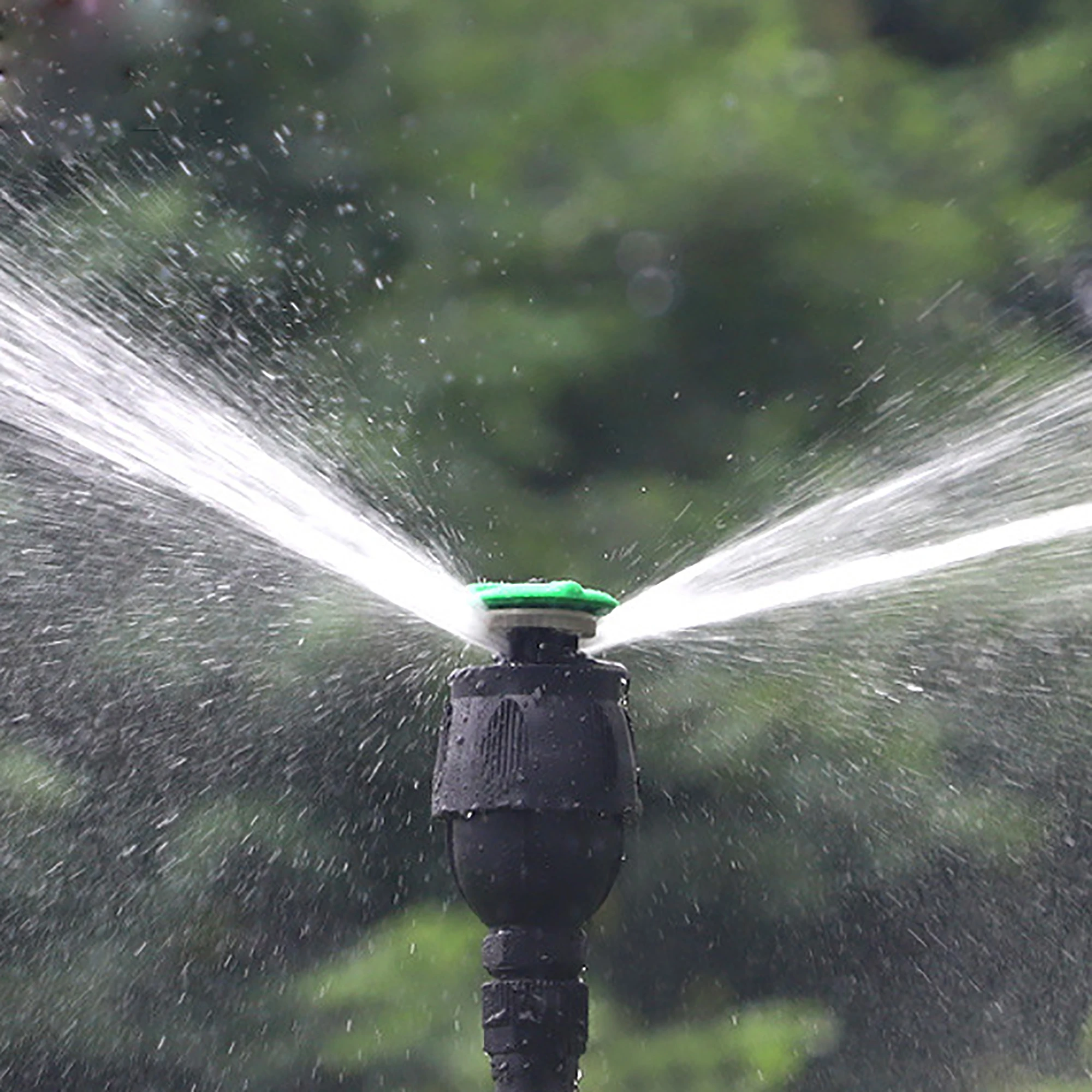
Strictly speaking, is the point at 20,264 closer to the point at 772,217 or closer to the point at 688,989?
the point at 772,217

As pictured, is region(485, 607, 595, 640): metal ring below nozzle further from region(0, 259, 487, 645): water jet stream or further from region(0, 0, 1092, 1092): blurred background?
region(0, 0, 1092, 1092): blurred background

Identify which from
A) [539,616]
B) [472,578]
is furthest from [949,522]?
[539,616]

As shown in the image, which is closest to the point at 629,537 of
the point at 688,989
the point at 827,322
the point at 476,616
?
the point at 827,322

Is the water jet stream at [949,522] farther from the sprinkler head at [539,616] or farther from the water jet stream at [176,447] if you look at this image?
the sprinkler head at [539,616]

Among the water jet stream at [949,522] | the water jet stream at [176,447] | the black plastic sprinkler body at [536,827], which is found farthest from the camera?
the water jet stream at [949,522]

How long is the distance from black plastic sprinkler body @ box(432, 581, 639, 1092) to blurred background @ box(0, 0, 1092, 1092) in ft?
7.06

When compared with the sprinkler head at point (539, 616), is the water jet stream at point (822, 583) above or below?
below

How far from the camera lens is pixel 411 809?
13.0 feet

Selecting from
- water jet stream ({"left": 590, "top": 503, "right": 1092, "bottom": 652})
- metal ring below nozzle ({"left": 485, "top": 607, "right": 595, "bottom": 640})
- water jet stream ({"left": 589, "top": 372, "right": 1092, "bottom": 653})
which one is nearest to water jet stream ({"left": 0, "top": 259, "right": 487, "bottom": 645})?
metal ring below nozzle ({"left": 485, "top": 607, "right": 595, "bottom": 640})

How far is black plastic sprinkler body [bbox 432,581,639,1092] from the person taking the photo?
5.23 ft

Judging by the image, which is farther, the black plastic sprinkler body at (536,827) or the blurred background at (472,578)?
the blurred background at (472,578)

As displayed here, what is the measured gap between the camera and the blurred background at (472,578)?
3.83 m

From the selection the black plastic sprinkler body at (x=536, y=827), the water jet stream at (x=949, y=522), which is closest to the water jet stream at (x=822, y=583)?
the water jet stream at (x=949, y=522)

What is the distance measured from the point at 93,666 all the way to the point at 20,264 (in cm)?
78
